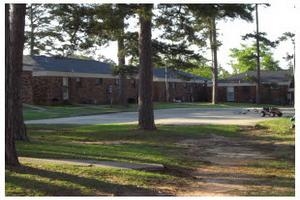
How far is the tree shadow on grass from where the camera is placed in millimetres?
8102

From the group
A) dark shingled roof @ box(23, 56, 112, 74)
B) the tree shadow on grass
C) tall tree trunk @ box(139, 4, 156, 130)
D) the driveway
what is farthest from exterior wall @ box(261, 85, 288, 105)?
the tree shadow on grass

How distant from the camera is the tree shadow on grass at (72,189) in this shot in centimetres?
810

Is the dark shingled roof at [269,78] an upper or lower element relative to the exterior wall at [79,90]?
upper

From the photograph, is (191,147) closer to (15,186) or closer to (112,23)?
(112,23)

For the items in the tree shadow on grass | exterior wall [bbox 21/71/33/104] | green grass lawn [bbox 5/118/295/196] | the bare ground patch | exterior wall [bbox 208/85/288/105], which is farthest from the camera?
exterior wall [bbox 208/85/288/105]

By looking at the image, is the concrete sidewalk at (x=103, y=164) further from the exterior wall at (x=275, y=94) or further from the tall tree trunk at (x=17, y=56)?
the exterior wall at (x=275, y=94)

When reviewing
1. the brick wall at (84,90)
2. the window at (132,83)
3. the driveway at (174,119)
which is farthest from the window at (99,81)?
the driveway at (174,119)

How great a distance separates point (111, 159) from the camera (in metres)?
11.9

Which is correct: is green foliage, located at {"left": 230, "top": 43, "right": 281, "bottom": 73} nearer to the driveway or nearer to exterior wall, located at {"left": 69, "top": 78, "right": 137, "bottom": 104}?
exterior wall, located at {"left": 69, "top": 78, "right": 137, "bottom": 104}

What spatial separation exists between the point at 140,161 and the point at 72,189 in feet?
12.4

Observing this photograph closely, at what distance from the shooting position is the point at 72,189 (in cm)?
825

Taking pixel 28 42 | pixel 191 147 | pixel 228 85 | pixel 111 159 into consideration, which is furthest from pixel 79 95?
pixel 111 159

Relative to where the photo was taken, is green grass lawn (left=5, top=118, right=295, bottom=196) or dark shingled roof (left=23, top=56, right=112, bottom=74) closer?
green grass lawn (left=5, top=118, right=295, bottom=196)

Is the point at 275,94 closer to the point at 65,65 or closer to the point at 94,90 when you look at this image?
the point at 94,90
